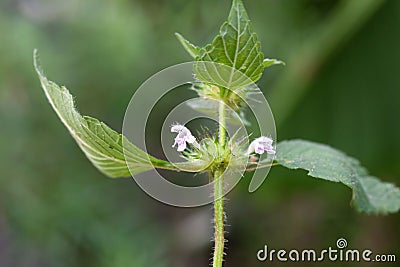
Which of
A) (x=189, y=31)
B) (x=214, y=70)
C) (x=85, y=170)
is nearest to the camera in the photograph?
(x=214, y=70)

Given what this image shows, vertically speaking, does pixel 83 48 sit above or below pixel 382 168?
above

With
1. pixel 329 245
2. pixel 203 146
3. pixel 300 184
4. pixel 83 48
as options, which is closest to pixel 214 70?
pixel 203 146

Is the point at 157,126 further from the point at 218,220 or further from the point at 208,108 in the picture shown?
the point at 218,220

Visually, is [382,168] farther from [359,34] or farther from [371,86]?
[359,34]

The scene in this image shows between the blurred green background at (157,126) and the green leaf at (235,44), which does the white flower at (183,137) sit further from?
the blurred green background at (157,126)

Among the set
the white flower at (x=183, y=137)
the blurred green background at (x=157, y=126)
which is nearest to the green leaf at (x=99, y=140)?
the white flower at (x=183, y=137)

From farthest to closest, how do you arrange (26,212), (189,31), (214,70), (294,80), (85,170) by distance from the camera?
(189,31) → (85,170) → (294,80) → (26,212) → (214,70)

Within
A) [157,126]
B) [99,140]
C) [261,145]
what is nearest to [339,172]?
[261,145]

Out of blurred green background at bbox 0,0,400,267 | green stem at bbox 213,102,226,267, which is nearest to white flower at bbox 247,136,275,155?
green stem at bbox 213,102,226,267
